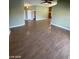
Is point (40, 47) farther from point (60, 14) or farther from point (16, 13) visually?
point (16, 13)

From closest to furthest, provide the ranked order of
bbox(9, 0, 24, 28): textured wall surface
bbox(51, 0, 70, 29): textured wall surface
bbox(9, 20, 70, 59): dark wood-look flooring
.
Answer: bbox(9, 20, 70, 59): dark wood-look flooring < bbox(51, 0, 70, 29): textured wall surface < bbox(9, 0, 24, 28): textured wall surface

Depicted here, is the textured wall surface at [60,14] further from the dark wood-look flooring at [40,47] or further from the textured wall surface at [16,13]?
the textured wall surface at [16,13]

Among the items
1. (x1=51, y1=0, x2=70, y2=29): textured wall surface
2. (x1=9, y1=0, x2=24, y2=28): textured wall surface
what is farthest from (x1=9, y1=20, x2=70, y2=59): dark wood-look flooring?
(x1=9, y1=0, x2=24, y2=28): textured wall surface

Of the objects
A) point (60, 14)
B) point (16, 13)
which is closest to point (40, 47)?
point (60, 14)

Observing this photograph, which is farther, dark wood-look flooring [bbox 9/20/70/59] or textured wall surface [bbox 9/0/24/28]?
textured wall surface [bbox 9/0/24/28]

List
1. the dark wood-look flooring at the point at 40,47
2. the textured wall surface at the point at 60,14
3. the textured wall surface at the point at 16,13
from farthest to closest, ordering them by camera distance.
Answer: the textured wall surface at the point at 16,13 → the textured wall surface at the point at 60,14 → the dark wood-look flooring at the point at 40,47

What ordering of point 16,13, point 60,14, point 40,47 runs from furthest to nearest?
point 16,13 < point 60,14 < point 40,47

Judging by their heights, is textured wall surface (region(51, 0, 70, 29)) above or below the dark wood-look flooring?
above

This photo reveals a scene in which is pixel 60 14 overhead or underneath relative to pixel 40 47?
overhead

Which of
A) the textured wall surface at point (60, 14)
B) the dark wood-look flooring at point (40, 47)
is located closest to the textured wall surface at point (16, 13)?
the textured wall surface at point (60, 14)

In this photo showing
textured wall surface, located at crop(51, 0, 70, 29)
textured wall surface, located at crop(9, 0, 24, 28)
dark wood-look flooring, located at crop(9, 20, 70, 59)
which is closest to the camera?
dark wood-look flooring, located at crop(9, 20, 70, 59)

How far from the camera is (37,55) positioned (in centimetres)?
381

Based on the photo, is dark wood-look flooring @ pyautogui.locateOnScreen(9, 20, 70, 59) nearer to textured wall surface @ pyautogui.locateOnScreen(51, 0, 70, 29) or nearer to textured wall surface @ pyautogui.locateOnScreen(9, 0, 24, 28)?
textured wall surface @ pyautogui.locateOnScreen(51, 0, 70, 29)
